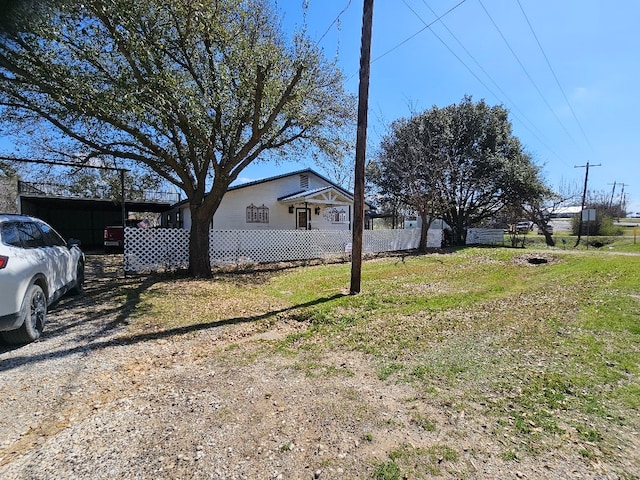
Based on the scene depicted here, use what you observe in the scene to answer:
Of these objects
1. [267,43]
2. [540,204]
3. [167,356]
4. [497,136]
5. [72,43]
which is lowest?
[167,356]

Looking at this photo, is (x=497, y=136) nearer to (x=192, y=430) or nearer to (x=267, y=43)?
(x=267, y=43)

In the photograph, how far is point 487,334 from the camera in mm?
4621

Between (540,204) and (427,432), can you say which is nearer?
(427,432)

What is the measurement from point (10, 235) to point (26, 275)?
1.97 feet

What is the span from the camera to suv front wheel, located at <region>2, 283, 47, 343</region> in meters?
4.13

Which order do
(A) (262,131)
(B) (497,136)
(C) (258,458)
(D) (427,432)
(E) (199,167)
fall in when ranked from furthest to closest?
1. (B) (497,136)
2. (E) (199,167)
3. (A) (262,131)
4. (D) (427,432)
5. (C) (258,458)

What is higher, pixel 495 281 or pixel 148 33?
pixel 148 33

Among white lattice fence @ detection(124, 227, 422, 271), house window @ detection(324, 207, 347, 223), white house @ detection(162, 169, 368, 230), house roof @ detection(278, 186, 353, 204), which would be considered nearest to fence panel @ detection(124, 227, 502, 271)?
white lattice fence @ detection(124, 227, 422, 271)

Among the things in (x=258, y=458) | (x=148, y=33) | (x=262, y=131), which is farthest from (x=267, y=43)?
(x=258, y=458)

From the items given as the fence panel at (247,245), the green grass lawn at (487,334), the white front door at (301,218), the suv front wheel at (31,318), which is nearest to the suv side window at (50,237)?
the suv front wheel at (31,318)

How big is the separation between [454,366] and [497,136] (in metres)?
22.0

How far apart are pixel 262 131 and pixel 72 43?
419 centimetres

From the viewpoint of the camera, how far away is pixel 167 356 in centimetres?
413

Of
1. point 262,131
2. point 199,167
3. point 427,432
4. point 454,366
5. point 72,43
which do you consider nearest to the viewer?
point 427,432
